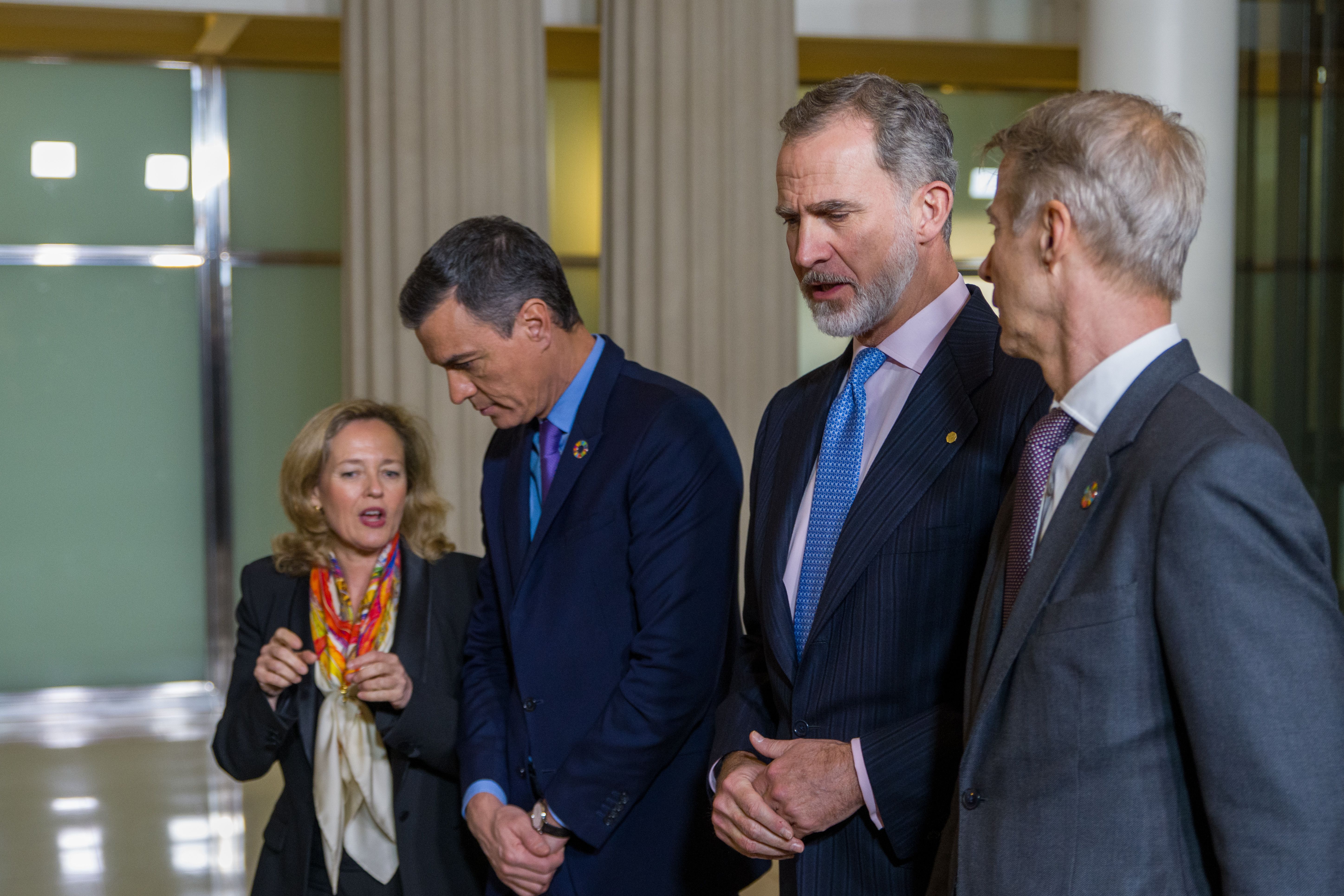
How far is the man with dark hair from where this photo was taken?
2207 millimetres

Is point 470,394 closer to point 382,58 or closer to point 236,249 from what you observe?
point 382,58

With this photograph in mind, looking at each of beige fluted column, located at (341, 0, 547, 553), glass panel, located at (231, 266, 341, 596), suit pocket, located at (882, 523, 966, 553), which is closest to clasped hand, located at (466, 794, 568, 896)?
suit pocket, located at (882, 523, 966, 553)

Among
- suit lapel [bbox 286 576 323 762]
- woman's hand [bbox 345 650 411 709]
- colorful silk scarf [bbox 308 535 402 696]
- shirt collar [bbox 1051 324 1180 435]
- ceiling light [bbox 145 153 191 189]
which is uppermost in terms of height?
ceiling light [bbox 145 153 191 189]

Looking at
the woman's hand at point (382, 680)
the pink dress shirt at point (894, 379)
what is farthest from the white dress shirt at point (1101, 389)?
the woman's hand at point (382, 680)

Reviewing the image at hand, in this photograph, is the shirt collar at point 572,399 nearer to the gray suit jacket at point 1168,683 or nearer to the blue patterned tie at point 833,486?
the blue patterned tie at point 833,486

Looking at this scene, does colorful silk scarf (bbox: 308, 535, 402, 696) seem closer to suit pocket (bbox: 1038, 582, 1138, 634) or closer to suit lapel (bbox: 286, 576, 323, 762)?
suit lapel (bbox: 286, 576, 323, 762)

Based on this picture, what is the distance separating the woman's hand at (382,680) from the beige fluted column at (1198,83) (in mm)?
4324

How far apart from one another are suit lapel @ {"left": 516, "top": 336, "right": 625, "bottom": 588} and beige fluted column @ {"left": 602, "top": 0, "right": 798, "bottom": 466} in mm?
4052

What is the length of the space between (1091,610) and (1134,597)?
5 centimetres

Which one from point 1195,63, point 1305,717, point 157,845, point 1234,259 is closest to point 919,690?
point 1305,717

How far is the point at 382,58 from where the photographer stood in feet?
20.2

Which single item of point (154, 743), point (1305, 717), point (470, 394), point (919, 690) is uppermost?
point (470, 394)

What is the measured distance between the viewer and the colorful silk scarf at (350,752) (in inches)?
103

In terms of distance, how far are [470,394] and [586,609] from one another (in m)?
0.50
